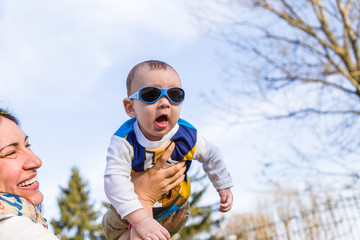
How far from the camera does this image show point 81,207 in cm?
3108

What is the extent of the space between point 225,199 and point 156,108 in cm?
86

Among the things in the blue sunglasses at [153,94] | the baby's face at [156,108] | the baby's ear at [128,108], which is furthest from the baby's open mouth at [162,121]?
the baby's ear at [128,108]

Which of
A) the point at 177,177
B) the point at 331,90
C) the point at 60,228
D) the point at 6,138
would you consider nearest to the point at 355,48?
the point at 331,90

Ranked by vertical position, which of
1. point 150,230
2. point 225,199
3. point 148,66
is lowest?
point 150,230

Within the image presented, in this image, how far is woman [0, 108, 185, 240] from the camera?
5.43 feet

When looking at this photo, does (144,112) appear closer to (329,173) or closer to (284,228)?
(329,173)

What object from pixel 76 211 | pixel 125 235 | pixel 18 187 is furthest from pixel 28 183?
pixel 76 211

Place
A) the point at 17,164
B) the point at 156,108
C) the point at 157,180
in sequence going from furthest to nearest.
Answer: the point at 157,180
the point at 156,108
the point at 17,164

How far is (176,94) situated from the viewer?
2469mm

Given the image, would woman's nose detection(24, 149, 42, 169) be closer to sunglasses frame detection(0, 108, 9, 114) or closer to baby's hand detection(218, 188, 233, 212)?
sunglasses frame detection(0, 108, 9, 114)

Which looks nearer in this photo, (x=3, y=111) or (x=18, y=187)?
(x=18, y=187)

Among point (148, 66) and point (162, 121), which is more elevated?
point (148, 66)

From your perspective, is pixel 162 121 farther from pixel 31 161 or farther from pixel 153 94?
pixel 31 161

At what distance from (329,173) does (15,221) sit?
962cm
